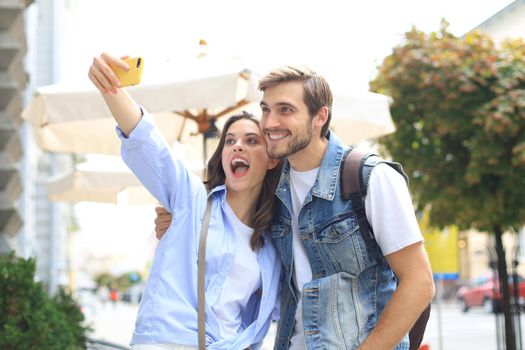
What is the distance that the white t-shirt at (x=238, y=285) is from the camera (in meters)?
2.74

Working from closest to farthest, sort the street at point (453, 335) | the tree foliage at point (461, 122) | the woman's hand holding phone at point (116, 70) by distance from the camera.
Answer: the woman's hand holding phone at point (116, 70) < the tree foliage at point (461, 122) < the street at point (453, 335)

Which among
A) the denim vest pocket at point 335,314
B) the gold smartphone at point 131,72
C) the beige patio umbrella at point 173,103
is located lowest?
the denim vest pocket at point 335,314

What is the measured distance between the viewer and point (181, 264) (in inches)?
108

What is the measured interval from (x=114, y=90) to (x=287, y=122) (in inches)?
24.2

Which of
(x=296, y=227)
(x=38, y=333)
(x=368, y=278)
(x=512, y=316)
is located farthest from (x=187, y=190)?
(x=512, y=316)

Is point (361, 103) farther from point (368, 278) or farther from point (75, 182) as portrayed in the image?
point (75, 182)

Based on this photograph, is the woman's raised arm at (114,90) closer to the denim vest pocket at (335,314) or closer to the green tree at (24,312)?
the denim vest pocket at (335,314)

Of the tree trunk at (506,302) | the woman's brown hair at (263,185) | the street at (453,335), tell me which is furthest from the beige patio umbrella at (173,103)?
the street at (453,335)

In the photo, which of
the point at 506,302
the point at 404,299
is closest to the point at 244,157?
the point at 404,299

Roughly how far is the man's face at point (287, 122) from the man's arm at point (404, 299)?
0.53m

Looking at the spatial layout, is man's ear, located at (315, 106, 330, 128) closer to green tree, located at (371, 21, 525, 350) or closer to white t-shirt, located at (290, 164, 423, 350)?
white t-shirt, located at (290, 164, 423, 350)

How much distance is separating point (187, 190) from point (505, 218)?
7638 millimetres

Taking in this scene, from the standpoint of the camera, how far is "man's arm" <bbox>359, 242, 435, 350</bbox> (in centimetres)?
254

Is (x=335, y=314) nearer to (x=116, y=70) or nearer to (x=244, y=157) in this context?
(x=244, y=157)
